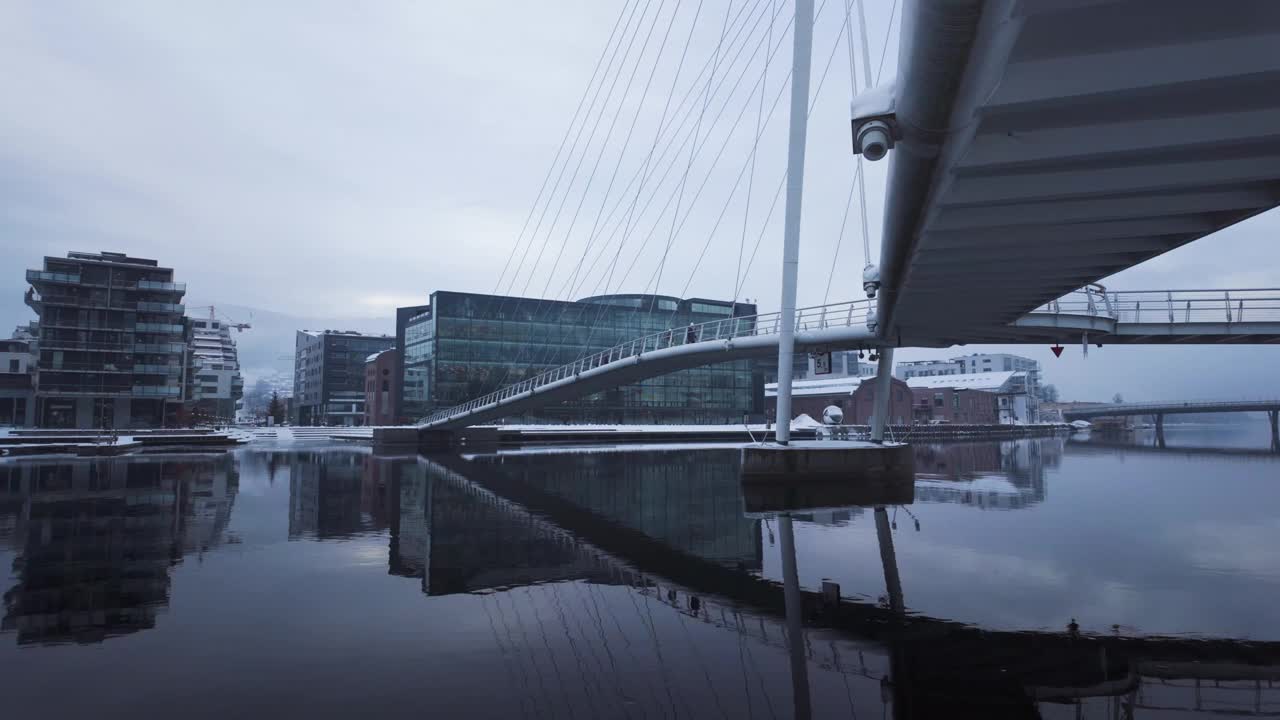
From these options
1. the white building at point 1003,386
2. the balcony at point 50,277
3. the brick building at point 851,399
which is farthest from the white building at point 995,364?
the balcony at point 50,277

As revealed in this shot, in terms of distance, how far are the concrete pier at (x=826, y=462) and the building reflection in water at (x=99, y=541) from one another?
1561 centimetres

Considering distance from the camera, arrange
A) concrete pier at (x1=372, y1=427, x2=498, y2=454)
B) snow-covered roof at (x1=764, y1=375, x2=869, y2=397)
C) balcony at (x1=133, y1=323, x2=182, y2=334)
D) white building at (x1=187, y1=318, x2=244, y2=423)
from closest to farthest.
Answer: concrete pier at (x1=372, y1=427, x2=498, y2=454) → balcony at (x1=133, y1=323, x2=182, y2=334) → snow-covered roof at (x1=764, y1=375, x2=869, y2=397) → white building at (x1=187, y1=318, x2=244, y2=423)

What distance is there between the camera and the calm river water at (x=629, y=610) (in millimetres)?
6043

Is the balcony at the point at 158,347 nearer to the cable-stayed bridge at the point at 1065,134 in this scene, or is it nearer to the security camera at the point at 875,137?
the cable-stayed bridge at the point at 1065,134

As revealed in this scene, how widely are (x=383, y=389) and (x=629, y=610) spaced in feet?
239

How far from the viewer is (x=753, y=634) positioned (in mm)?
7824

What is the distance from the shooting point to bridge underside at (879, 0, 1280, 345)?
19.6 feet

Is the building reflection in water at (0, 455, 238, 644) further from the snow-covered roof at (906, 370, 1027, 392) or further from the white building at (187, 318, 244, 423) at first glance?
the snow-covered roof at (906, 370, 1027, 392)

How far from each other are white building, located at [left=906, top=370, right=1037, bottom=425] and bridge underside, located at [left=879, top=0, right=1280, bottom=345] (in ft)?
367

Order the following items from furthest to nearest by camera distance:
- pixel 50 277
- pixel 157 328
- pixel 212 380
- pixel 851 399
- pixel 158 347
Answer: pixel 212 380 < pixel 851 399 < pixel 157 328 < pixel 158 347 < pixel 50 277

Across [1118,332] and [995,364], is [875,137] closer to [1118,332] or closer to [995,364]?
[1118,332]

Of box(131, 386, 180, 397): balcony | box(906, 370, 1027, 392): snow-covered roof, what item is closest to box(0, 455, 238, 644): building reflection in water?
box(131, 386, 180, 397): balcony

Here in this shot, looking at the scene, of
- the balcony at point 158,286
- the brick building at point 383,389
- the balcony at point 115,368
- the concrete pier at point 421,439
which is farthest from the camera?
the brick building at point 383,389

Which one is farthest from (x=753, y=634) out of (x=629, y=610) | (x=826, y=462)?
(x=826, y=462)
